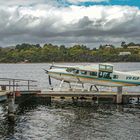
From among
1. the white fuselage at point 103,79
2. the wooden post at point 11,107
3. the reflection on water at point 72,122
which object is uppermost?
the white fuselage at point 103,79

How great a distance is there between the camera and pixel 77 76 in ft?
160

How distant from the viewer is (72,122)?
118 feet

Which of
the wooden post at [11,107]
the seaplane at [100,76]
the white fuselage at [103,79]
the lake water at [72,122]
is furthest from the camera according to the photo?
the white fuselage at [103,79]

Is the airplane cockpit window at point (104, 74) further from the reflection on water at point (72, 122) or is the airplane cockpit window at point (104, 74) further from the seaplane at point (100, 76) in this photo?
the reflection on water at point (72, 122)

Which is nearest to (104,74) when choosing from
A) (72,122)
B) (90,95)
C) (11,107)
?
(90,95)

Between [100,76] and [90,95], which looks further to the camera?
[100,76]

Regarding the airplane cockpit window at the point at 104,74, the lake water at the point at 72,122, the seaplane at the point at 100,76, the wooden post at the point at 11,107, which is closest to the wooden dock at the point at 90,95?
the lake water at the point at 72,122

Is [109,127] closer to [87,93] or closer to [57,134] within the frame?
[57,134]

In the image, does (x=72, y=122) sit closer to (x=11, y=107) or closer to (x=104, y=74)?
(x=11, y=107)

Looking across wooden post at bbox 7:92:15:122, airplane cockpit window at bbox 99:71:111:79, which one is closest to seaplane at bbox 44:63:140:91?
airplane cockpit window at bbox 99:71:111:79

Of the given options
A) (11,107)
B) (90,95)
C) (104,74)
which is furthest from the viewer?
(104,74)

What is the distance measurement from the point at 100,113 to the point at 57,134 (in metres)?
10.2

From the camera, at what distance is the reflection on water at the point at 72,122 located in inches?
1214

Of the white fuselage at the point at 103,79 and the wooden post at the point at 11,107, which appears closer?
the wooden post at the point at 11,107
